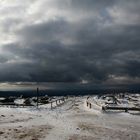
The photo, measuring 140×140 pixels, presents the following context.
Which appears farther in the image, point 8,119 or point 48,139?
point 8,119

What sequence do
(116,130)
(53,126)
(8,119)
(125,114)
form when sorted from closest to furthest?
(116,130)
(53,126)
(8,119)
(125,114)

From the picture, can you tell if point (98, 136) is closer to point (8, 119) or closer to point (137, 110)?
point (8, 119)

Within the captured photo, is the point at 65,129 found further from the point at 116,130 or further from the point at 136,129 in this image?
the point at 136,129

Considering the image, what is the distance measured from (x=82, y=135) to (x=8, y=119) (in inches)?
503

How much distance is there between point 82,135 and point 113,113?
17.4 meters

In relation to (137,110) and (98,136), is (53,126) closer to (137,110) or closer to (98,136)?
(98,136)

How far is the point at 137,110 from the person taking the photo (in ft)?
135

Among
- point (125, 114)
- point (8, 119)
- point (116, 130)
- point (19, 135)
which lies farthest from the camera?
point (125, 114)

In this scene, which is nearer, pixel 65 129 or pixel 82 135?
pixel 82 135

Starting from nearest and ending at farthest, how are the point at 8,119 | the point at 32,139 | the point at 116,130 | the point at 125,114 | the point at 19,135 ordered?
the point at 32,139, the point at 19,135, the point at 116,130, the point at 8,119, the point at 125,114

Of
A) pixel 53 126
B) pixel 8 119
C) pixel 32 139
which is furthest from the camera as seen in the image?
pixel 8 119

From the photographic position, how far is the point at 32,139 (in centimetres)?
2131

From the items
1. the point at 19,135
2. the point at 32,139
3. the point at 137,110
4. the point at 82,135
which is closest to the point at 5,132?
the point at 19,135

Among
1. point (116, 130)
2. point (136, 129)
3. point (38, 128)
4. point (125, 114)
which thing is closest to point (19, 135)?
point (38, 128)
